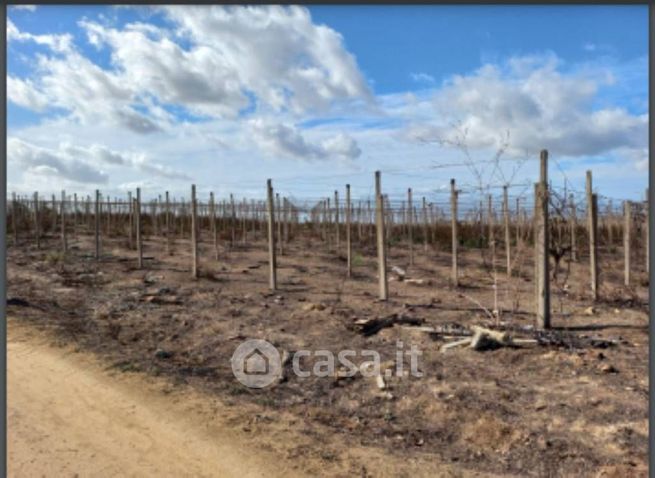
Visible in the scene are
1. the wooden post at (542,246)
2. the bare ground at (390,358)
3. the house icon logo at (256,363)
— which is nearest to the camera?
the bare ground at (390,358)

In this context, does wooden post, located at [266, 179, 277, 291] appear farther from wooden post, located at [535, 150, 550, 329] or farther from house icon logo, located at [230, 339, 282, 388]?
wooden post, located at [535, 150, 550, 329]

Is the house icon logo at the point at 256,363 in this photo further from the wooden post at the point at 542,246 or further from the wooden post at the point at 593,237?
the wooden post at the point at 593,237

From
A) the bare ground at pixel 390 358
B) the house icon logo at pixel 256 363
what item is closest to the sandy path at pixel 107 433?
the bare ground at pixel 390 358

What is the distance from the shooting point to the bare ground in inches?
146

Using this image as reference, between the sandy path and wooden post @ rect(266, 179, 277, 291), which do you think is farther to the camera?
wooden post @ rect(266, 179, 277, 291)

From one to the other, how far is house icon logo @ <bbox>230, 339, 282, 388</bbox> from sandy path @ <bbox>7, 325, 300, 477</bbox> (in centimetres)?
83

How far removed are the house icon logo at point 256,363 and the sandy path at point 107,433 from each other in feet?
2.73

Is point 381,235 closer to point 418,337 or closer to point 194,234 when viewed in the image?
point 418,337

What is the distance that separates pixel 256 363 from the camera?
5.81m

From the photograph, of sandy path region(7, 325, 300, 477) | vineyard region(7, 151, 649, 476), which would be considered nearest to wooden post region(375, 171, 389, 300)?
vineyard region(7, 151, 649, 476)

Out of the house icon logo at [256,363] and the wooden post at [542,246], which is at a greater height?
the wooden post at [542,246]

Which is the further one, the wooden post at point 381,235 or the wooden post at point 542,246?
the wooden post at point 381,235

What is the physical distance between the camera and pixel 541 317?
22.3ft

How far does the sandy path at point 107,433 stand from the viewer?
11.0ft
